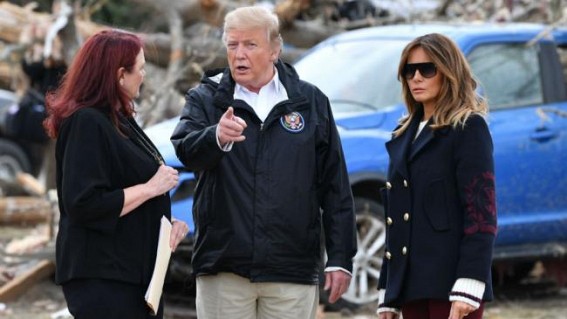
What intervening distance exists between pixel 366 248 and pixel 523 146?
1469 mm

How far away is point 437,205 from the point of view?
501 centimetres

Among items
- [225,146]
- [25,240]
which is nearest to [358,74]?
[25,240]

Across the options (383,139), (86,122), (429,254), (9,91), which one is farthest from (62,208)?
(9,91)

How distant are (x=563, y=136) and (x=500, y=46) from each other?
0.84 meters

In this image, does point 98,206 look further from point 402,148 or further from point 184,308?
point 184,308

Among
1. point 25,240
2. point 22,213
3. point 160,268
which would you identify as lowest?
point 22,213

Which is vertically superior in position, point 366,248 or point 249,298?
point 249,298

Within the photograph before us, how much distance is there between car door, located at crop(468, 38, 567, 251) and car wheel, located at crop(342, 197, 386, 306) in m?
0.96

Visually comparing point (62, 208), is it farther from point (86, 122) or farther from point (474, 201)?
point (474, 201)

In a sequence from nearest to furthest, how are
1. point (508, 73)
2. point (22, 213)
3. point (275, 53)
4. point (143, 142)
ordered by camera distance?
point (143, 142) → point (275, 53) → point (508, 73) → point (22, 213)

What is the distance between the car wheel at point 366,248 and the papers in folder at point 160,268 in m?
3.92

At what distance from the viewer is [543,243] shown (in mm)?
9453

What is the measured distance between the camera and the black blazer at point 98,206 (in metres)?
4.71

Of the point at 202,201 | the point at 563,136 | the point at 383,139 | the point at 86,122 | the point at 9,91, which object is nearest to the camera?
the point at 86,122
